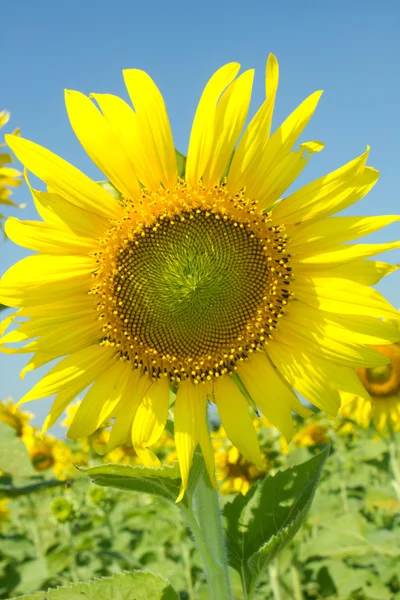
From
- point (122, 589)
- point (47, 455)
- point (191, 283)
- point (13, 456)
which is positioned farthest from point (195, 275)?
point (47, 455)

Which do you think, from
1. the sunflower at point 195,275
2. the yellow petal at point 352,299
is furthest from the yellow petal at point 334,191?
the yellow petal at point 352,299

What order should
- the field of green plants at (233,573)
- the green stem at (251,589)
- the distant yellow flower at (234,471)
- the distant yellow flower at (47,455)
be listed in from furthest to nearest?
1. the distant yellow flower at (47,455)
2. the distant yellow flower at (234,471)
3. the field of green plants at (233,573)
4. the green stem at (251,589)

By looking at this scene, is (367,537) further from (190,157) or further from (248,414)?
(190,157)

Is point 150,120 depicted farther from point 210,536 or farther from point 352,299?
point 210,536

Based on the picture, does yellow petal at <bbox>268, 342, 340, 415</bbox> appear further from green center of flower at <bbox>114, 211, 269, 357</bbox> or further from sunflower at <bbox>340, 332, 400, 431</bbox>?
sunflower at <bbox>340, 332, 400, 431</bbox>

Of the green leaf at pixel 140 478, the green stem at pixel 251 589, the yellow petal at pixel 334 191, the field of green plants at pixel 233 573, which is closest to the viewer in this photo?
the green leaf at pixel 140 478

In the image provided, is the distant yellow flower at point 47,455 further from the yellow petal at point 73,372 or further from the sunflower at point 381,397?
the yellow petal at point 73,372
